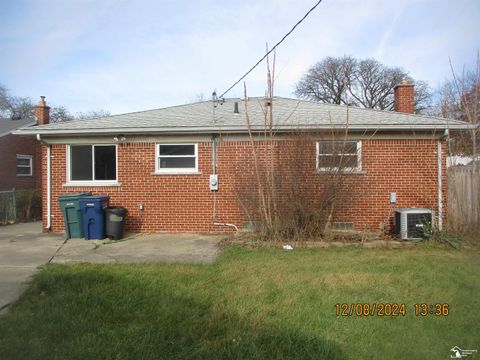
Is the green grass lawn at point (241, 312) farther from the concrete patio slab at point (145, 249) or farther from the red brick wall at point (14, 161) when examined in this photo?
the red brick wall at point (14, 161)

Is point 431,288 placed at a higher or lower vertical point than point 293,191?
lower

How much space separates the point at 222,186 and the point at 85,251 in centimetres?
409

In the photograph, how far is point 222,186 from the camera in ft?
34.7

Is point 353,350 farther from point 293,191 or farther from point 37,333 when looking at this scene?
point 293,191

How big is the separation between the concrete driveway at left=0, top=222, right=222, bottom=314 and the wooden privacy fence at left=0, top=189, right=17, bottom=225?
4.01 m

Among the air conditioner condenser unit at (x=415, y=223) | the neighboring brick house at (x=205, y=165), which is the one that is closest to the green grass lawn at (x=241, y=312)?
the air conditioner condenser unit at (x=415, y=223)

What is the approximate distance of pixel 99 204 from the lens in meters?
9.59

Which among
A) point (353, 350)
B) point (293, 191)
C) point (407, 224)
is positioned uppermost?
point (293, 191)

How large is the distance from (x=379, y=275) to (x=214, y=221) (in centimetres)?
549

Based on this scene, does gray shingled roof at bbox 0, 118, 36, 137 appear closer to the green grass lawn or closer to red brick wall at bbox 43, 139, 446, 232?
red brick wall at bbox 43, 139, 446, 232

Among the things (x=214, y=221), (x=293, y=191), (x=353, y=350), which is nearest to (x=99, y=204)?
(x=214, y=221)

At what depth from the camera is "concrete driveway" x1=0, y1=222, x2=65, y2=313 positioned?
18.4ft

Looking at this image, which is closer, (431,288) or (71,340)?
(71,340)
